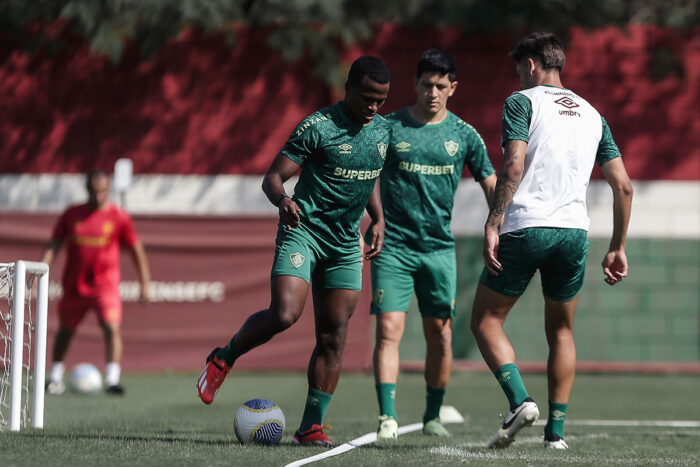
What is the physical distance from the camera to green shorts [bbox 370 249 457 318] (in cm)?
709

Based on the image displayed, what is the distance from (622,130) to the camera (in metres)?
16.4

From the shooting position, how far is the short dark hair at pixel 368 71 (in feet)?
19.2

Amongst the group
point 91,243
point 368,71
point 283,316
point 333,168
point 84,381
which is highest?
point 368,71

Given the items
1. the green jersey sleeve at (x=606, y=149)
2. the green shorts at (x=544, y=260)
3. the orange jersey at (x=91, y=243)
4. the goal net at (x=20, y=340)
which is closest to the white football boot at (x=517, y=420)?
the green shorts at (x=544, y=260)

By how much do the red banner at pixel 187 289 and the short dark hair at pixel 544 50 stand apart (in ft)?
29.0

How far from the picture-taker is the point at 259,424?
599 cm

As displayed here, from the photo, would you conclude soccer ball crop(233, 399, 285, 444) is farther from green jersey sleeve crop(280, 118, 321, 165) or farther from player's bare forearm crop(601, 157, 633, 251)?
player's bare forearm crop(601, 157, 633, 251)

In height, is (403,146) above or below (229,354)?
above

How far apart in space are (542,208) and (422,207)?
4.61 feet

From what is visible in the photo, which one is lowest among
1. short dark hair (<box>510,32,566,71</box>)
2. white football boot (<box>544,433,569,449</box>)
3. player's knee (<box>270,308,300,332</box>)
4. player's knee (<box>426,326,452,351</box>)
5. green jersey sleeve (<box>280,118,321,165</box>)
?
white football boot (<box>544,433,569,449</box>)

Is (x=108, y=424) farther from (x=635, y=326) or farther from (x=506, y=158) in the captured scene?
(x=635, y=326)

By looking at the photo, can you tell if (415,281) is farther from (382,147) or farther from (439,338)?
(382,147)

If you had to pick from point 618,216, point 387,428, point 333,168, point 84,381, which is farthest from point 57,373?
point 618,216

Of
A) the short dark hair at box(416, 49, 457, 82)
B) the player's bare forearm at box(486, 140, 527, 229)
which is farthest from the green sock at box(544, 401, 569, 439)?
the short dark hair at box(416, 49, 457, 82)
